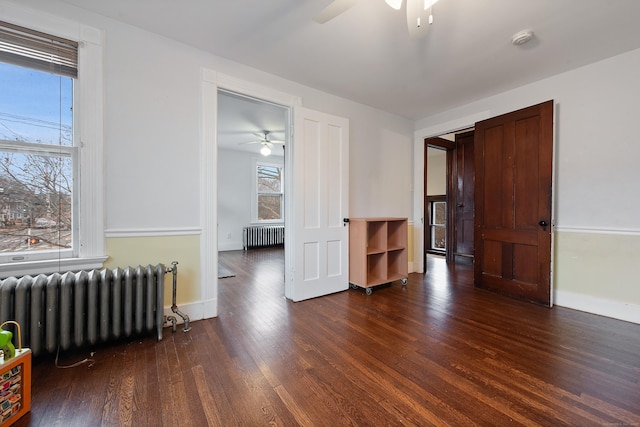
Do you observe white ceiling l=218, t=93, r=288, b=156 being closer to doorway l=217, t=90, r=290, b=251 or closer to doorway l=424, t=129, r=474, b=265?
doorway l=217, t=90, r=290, b=251

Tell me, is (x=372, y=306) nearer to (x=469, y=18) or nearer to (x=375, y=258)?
(x=375, y=258)

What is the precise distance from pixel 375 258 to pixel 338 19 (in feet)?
9.37

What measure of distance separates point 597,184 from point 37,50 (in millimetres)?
5132

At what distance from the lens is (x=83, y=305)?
6.17 ft

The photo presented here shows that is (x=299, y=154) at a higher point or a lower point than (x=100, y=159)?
higher

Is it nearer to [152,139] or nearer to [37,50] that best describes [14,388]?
[152,139]

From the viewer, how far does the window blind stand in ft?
6.08

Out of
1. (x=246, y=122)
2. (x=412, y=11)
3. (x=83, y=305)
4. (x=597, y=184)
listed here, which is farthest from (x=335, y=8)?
(x=246, y=122)

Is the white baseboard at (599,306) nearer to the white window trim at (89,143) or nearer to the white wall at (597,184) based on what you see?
the white wall at (597,184)

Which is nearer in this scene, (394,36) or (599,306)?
(394,36)

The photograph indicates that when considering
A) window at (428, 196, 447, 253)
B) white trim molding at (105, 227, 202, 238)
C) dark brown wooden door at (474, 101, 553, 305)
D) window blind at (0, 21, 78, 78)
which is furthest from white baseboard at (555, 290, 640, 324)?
window blind at (0, 21, 78, 78)

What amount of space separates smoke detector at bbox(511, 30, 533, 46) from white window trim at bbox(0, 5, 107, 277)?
11.4 feet

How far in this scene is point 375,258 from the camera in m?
3.78

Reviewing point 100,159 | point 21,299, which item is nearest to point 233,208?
point 100,159
